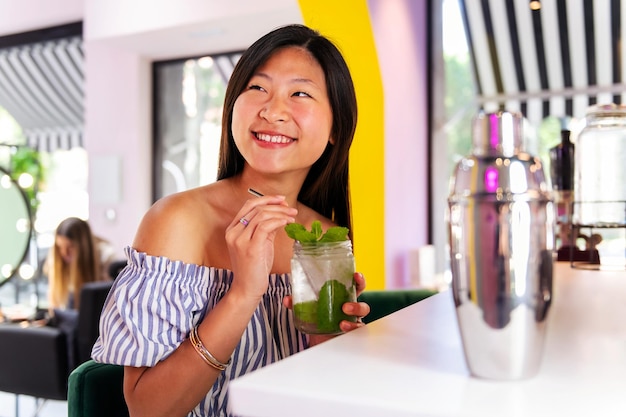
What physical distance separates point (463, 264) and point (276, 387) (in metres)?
0.19

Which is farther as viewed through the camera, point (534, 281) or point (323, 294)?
point (323, 294)

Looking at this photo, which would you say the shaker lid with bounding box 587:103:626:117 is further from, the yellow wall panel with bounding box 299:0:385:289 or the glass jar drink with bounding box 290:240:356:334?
the yellow wall panel with bounding box 299:0:385:289

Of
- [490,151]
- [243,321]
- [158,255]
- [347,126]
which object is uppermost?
[347,126]

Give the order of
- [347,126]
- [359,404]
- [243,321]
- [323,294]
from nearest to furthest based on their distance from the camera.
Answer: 1. [359,404]
2. [323,294]
3. [243,321]
4. [347,126]

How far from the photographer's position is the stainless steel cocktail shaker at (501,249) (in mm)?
535

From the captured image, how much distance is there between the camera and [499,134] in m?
0.55

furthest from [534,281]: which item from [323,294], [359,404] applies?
[323,294]

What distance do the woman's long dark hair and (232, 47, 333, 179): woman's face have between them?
3 cm

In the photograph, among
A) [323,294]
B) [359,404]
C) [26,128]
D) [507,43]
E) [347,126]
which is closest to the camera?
[359,404]

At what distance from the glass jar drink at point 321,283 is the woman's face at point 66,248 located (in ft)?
12.1

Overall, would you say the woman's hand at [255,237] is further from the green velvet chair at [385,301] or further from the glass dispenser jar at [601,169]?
the glass dispenser jar at [601,169]

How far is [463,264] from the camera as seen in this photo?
1.83 feet

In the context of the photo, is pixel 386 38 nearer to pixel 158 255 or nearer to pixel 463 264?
pixel 158 255

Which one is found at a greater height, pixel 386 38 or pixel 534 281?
pixel 386 38
